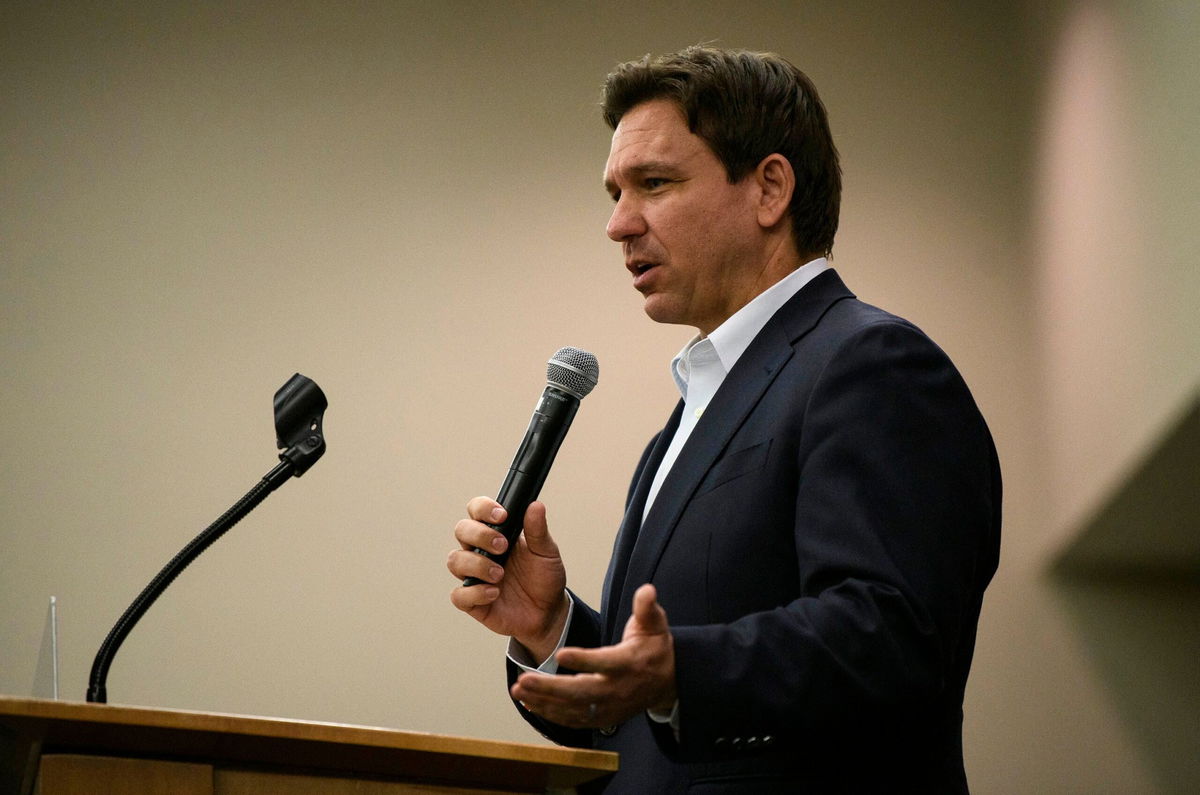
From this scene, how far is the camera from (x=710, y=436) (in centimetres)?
158

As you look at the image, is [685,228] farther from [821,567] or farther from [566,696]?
[566,696]

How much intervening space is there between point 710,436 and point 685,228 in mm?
394

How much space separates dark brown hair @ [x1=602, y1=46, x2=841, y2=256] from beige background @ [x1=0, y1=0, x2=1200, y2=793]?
1.96 m

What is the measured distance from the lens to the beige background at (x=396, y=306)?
12.9 feet

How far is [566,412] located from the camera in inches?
64.4

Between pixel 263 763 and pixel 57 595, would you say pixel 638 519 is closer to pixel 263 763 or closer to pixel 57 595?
pixel 263 763

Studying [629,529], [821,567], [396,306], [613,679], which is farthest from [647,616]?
[396,306]

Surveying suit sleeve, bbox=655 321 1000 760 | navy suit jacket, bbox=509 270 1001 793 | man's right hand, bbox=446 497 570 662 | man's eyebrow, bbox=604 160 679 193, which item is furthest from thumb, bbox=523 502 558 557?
man's eyebrow, bbox=604 160 679 193

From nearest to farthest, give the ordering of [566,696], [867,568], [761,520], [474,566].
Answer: [566,696], [867,568], [761,520], [474,566]

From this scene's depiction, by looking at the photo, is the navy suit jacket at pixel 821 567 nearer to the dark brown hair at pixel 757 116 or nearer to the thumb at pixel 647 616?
the thumb at pixel 647 616

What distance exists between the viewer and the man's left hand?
107cm

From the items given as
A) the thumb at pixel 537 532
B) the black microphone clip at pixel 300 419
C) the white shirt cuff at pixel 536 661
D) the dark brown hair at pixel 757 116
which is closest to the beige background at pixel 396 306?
the dark brown hair at pixel 757 116

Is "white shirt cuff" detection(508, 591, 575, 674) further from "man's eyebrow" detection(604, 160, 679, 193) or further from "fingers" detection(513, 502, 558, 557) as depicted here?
"man's eyebrow" detection(604, 160, 679, 193)

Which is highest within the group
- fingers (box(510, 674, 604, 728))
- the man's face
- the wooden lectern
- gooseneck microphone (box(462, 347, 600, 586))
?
the man's face
